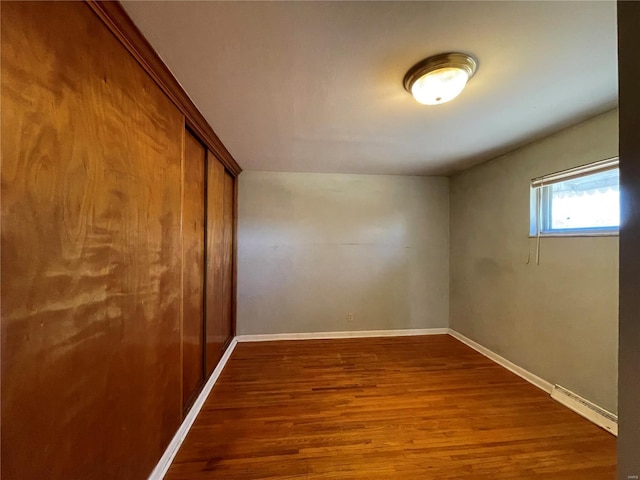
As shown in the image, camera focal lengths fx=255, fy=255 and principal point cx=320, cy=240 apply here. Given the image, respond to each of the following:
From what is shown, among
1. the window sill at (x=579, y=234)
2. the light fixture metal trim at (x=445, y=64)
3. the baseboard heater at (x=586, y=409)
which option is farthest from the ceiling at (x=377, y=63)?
the baseboard heater at (x=586, y=409)

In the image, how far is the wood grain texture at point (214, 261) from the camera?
234 cm

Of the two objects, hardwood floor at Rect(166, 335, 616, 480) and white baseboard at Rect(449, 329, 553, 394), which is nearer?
hardwood floor at Rect(166, 335, 616, 480)

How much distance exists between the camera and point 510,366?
2691mm

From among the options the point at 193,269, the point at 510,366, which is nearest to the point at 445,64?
the point at 193,269

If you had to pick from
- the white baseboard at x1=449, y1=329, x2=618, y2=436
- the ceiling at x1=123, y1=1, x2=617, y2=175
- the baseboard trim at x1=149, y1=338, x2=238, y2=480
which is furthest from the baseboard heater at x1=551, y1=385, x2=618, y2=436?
the baseboard trim at x1=149, y1=338, x2=238, y2=480

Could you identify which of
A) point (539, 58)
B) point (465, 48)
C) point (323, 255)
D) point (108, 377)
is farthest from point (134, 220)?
point (323, 255)

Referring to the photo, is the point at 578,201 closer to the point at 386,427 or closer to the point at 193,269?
the point at 386,427

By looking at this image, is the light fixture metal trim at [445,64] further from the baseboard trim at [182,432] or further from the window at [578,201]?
the baseboard trim at [182,432]

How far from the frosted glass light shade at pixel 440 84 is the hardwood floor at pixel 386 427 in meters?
2.19

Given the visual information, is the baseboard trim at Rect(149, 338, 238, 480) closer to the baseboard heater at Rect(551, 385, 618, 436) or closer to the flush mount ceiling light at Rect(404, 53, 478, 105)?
the flush mount ceiling light at Rect(404, 53, 478, 105)

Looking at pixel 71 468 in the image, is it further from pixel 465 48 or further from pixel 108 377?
pixel 465 48

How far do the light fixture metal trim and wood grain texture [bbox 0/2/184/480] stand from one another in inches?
55.5

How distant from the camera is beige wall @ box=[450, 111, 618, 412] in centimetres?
189

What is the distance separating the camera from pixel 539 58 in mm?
1293
